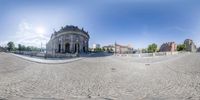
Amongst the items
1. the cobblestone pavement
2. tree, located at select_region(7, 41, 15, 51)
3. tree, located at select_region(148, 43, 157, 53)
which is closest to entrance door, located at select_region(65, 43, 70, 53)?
the cobblestone pavement

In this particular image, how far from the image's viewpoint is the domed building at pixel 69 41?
3.94 metres

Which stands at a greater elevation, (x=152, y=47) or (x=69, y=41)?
(x=69, y=41)

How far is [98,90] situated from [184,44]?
1.96 metres

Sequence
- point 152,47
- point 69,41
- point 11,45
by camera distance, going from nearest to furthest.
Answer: point 11,45 < point 152,47 < point 69,41

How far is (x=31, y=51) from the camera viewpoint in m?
3.96

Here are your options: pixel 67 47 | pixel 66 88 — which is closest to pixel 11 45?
pixel 67 47

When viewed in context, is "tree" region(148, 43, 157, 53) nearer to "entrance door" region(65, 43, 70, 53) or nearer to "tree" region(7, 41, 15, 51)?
"entrance door" region(65, 43, 70, 53)

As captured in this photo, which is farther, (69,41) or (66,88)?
(66,88)

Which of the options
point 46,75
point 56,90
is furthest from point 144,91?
point 46,75

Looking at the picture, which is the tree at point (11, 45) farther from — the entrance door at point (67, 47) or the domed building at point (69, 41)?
the entrance door at point (67, 47)

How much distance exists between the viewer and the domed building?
394cm

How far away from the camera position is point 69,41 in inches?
162

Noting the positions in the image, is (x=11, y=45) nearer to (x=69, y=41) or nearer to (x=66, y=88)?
(x=69, y=41)

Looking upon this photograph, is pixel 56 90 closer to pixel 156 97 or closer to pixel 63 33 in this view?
pixel 63 33
